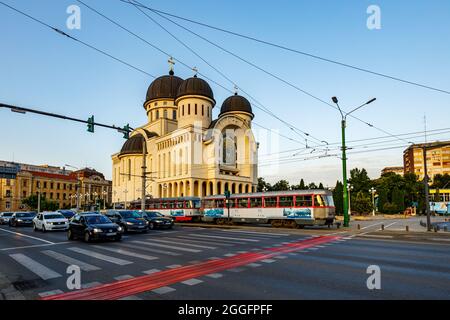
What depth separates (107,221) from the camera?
16.3m

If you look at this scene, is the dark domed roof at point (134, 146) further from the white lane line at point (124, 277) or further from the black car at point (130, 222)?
the white lane line at point (124, 277)

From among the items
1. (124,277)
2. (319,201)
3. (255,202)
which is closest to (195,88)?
(255,202)

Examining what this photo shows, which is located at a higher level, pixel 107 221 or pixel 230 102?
pixel 230 102

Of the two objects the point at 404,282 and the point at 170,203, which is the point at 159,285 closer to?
the point at 404,282

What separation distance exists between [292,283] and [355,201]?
55283 mm

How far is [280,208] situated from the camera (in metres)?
25.8

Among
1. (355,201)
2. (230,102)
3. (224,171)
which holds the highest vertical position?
(230,102)

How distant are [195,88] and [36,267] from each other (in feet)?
171

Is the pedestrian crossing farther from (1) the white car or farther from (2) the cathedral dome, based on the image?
(2) the cathedral dome

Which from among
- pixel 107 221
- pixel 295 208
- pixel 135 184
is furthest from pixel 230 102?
pixel 107 221

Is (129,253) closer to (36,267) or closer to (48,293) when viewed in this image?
(36,267)

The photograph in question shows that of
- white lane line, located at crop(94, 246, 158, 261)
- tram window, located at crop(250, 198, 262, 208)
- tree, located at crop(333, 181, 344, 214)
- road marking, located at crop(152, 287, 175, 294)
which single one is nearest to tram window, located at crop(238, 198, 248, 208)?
tram window, located at crop(250, 198, 262, 208)

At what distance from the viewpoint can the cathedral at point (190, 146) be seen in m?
54.9
